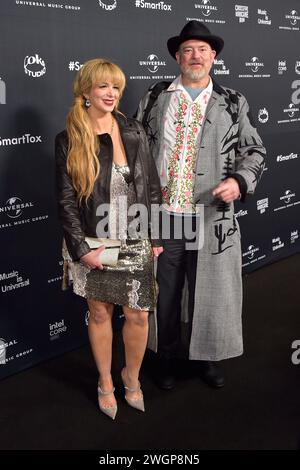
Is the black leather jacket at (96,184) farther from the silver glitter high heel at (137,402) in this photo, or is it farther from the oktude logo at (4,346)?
the oktude logo at (4,346)

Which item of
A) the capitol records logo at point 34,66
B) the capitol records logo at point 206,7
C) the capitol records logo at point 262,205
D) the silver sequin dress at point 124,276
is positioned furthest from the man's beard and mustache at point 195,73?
the capitol records logo at point 262,205

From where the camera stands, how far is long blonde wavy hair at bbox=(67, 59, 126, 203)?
5.89 feet

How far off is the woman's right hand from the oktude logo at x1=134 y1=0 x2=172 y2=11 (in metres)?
1.51

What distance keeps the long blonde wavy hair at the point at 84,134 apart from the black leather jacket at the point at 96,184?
0.10 ft

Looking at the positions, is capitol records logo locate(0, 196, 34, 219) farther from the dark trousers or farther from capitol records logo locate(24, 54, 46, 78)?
the dark trousers

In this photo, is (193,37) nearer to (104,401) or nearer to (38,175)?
(38,175)

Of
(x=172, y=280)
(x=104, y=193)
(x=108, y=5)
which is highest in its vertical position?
(x=108, y=5)

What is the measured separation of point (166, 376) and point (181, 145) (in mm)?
1129

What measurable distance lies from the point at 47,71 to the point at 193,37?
73cm

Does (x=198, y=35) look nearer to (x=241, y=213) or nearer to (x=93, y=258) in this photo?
(x=93, y=258)

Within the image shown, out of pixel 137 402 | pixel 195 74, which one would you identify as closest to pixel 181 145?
pixel 195 74

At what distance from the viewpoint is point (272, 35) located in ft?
12.1

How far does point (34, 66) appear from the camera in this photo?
2.29 metres

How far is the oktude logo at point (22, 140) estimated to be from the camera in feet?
7.42
